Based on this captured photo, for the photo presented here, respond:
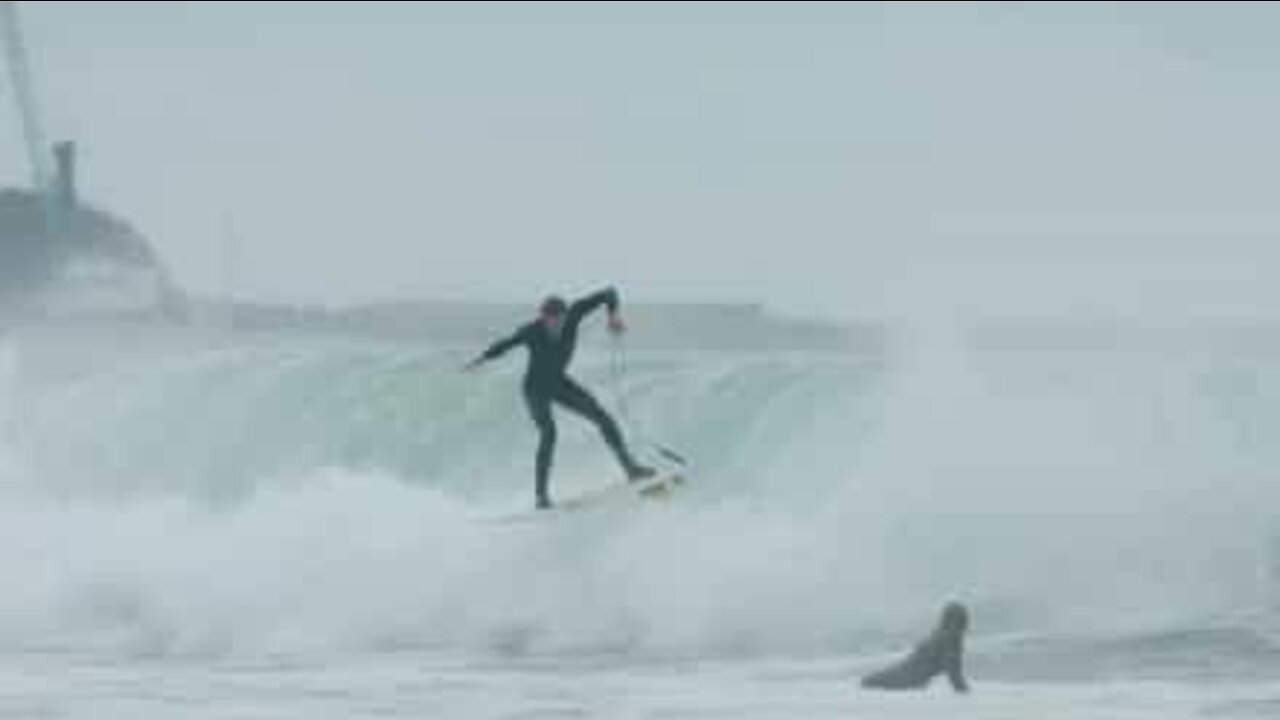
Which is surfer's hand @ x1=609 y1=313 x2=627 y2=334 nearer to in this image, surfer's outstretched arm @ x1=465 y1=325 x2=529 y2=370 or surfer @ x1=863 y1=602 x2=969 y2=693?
surfer's outstretched arm @ x1=465 y1=325 x2=529 y2=370

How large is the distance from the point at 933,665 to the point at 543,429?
4055 millimetres

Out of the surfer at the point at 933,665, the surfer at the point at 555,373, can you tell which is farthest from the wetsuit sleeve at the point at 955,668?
the surfer at the point at 555,373

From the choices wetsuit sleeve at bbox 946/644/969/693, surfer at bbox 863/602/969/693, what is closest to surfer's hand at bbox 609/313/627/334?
surfer at bbox 863/602/969/693

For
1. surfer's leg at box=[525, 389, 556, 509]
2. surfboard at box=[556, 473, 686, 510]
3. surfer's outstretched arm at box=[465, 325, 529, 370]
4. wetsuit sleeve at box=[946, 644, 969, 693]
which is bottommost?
wetsuit sleeve at box=[946, 644, 969, 693]

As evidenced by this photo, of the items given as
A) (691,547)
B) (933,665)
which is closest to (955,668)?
(933,665)

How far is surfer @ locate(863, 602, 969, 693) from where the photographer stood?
2377cm

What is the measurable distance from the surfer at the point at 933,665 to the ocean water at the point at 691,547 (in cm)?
36

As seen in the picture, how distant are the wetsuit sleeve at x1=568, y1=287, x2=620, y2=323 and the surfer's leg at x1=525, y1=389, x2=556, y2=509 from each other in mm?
872

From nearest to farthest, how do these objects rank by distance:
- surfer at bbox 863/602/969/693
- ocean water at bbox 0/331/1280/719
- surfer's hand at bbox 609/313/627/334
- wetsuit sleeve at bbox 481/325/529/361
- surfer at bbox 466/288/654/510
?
wetsuit sleeve at bbox 481/325/529/361 < surfer's hand at bbox 609/313/627/334 < surfer at bbox 466/288/654/510 < surfer at bbox 863/602/969/693 < ocean water at bbox 0/331/1280/719

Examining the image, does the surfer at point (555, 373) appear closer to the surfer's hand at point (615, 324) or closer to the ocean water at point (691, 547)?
the surfer's hand at point (615, 324)

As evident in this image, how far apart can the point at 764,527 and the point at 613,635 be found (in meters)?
4.71

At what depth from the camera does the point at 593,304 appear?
2094cm

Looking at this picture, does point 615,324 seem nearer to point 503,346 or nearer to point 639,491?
point 503,346

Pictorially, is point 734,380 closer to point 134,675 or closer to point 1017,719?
point 134,675
